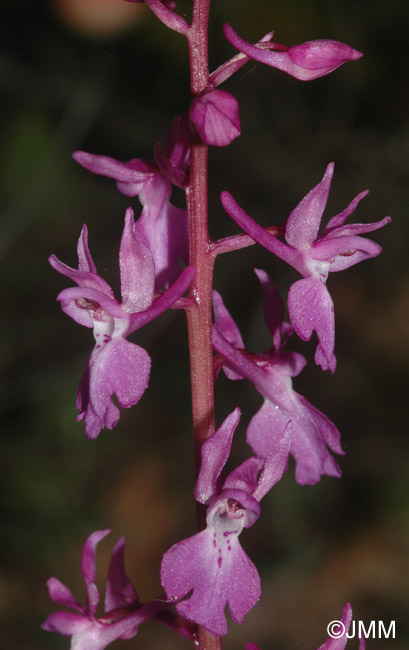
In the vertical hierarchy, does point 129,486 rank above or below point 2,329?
below

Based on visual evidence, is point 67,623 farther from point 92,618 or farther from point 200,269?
point 200,269

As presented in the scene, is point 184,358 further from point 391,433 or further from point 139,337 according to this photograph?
point 391,433

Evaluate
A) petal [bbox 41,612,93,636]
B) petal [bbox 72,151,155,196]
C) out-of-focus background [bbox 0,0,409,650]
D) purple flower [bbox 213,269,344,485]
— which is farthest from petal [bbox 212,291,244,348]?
out-of-focus background [bbox 0,0,409,650]

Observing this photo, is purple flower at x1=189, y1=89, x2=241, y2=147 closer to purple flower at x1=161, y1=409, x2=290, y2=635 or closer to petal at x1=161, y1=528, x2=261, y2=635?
purple flower at x1=161, y1=409, x2=290, y2=635

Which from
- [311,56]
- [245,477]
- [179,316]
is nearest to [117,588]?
[245,477]

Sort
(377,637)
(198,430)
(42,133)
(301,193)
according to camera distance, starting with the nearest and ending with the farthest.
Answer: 1. (198,430)
2. (377,637)
3. (42,133)
4. (301,193)

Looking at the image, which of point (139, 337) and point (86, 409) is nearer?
point (86, 409)

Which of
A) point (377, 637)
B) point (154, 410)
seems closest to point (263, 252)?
point (154, 410)
